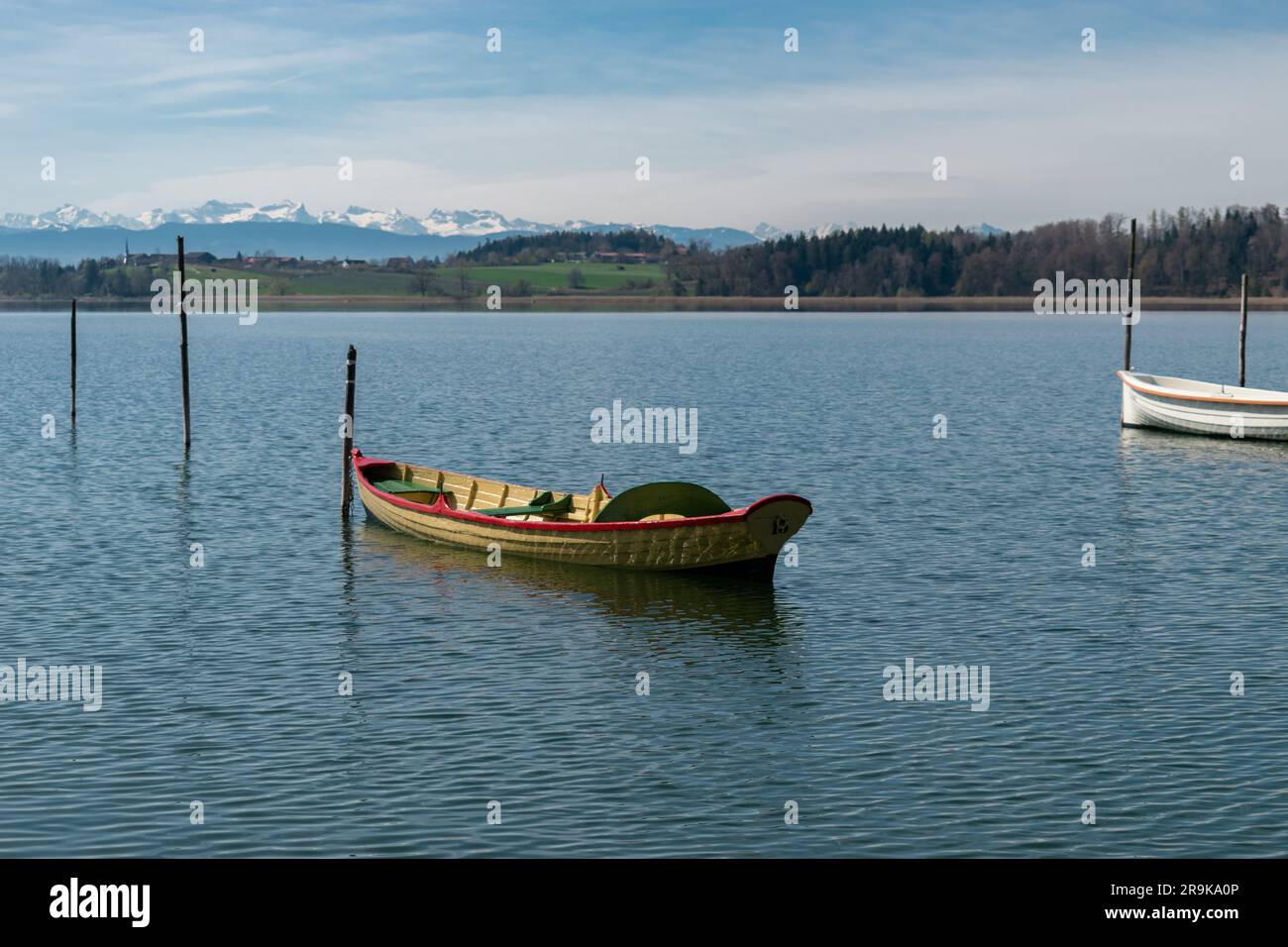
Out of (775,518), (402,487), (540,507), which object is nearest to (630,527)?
(775,518)

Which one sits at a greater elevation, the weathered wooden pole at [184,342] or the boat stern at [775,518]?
the weathered wooden pole at [184,342]

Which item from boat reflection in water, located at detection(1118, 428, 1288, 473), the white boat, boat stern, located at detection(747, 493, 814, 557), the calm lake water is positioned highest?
the white boat

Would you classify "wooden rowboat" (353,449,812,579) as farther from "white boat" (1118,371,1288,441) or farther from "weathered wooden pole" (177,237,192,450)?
"white boat" (1118,371,1288,441)

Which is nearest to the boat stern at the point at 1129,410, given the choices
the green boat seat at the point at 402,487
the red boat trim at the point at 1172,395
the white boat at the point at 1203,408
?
the white boat at the point at 1203,408

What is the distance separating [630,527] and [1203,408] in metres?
37.3

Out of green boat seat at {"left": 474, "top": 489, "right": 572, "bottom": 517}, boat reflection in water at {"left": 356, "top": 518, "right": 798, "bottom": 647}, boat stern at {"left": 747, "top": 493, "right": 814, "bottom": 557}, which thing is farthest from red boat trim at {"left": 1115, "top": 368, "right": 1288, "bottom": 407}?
boat reflection in water at {"left": 356, "top": 518, "right": 798, "bottom": 647}

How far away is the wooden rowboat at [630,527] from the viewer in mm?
29797

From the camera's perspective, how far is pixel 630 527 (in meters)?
30.8

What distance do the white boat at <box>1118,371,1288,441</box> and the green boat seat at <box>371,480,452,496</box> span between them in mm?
34329

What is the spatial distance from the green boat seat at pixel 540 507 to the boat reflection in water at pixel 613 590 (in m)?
1.37

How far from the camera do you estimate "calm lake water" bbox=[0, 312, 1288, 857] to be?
17000 millimetres

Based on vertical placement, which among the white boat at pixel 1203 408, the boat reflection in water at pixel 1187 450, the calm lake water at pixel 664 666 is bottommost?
the calm lake water at pixel 664 666

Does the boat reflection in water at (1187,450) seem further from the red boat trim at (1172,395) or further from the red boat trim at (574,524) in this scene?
the red boat trim at (574,524)
